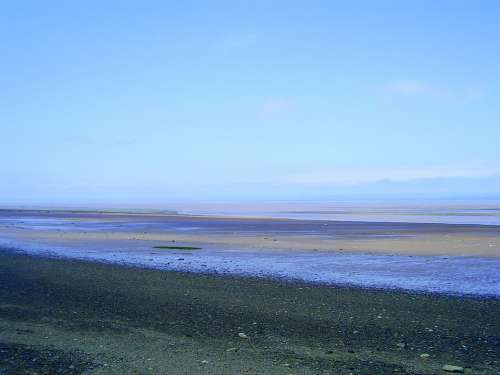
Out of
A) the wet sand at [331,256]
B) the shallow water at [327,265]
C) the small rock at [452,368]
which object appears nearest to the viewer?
the small rock at [452,368]

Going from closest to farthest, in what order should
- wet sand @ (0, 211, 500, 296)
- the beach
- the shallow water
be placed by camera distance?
the beach → the shallow water → wet sand @ (0, 211, 500, 296)

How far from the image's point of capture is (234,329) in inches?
407

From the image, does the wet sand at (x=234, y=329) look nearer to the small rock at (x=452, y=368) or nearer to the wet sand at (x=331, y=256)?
the small rock at (x=452, y=368)

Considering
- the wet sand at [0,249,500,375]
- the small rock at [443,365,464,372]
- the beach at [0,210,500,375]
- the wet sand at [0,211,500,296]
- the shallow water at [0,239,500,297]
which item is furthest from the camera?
the wet sand at [0,211,500,296]

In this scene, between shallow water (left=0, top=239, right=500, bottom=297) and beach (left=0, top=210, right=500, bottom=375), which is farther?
shallow water (left=0, top=239, right=500, bottom=297)

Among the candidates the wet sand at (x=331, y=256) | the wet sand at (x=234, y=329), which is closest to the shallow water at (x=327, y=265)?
the wet sand at (x=331, y=256)

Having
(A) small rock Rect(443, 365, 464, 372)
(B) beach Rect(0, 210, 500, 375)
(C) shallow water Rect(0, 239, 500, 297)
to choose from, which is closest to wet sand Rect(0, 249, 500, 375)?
(B) beach Rect(0, 210, 500, 375)

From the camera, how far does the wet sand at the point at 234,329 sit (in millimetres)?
8023

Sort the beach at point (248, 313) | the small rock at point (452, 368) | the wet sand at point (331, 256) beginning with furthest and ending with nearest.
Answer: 1. the wet sand at point (331, 256)
2. the beach at point (248, 313)
3. the small rock at point (452, 368)

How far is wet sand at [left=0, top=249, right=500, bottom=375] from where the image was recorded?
802 cm

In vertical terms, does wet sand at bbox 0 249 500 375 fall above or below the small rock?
below

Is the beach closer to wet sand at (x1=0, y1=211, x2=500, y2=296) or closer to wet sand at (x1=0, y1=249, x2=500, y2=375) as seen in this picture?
wet sand at (x1=0, y1=249, x2=500, y2=375)

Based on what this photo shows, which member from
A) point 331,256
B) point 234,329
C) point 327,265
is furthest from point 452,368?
point 331,256

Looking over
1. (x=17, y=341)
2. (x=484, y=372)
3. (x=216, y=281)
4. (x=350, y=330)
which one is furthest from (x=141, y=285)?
(x=484, y=372)
